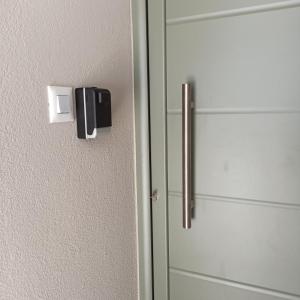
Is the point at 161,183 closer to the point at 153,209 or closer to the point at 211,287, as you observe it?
the point at 153,209

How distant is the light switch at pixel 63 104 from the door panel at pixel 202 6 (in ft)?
1.85

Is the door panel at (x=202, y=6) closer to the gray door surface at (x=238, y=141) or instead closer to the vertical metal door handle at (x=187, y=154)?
the gray door surface at (x=238, y=141)

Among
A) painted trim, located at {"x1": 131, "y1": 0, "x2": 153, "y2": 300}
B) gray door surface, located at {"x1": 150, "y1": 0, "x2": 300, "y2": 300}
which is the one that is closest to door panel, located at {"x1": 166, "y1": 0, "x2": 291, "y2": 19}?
gray door surface, located at {"x1": 150, "y1": 0, "x2": 300, "y2": 300}

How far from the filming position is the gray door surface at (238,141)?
1047 mm

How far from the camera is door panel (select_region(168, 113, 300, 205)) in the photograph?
106 centimetres

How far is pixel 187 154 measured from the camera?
1.18 metres

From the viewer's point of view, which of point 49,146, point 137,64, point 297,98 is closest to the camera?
point 49,146

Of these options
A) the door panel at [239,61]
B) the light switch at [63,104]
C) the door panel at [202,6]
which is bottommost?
the light switch at [63,104]

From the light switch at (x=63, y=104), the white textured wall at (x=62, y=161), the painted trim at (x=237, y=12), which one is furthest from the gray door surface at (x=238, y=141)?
the light switch at (x=63, y=104)

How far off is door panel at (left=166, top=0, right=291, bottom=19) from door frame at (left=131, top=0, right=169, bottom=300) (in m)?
0.04

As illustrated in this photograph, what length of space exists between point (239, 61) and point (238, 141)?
0.29m

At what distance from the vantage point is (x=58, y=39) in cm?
88

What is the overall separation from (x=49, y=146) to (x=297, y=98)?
81 centimetres

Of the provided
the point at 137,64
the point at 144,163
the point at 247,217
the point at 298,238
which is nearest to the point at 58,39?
the point at 137,64
